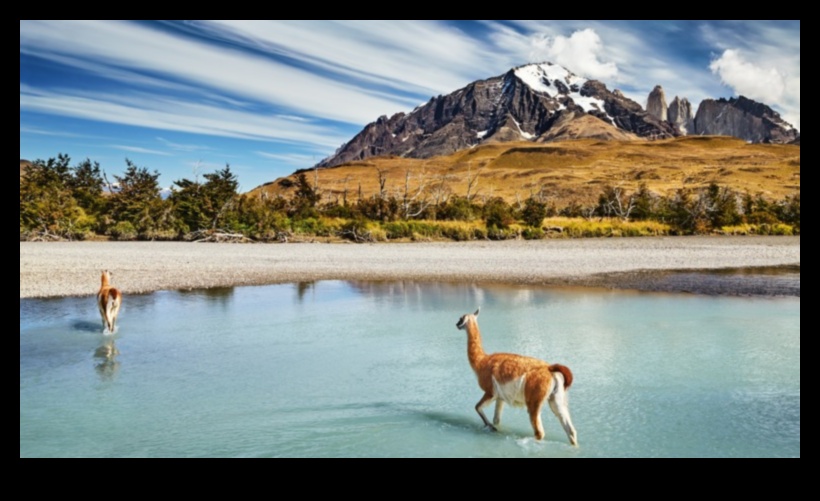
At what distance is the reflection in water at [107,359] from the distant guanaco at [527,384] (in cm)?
514

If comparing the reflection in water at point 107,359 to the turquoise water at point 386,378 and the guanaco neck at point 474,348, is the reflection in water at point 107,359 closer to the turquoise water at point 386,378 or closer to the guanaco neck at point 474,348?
the turquoise water at point 386,378

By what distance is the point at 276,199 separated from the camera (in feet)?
135

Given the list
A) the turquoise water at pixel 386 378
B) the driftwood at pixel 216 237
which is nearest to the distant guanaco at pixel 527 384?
the turquoise water at pixel 386 378

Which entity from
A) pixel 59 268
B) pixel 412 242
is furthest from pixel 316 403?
pixel 412 242

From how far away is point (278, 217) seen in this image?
35156 millimetres

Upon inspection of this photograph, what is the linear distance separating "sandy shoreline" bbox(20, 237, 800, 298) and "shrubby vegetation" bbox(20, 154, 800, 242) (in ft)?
A: 10.3

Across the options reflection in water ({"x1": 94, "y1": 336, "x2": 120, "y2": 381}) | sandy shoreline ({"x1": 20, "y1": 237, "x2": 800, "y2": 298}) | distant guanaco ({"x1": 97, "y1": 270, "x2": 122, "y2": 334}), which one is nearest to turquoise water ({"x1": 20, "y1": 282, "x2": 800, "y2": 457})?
reflection in water ({"x1": 94, "y1": 336, "x2": 120, "y2": 381})

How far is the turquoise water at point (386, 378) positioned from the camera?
6.05m

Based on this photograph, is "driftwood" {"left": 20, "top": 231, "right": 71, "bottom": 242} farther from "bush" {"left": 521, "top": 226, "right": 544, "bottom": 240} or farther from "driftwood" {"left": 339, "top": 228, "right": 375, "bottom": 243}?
"bush" {"left": 521, "top": 226, "right": 544, "bottom": 240}

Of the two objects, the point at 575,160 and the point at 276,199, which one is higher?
the point at 575,160

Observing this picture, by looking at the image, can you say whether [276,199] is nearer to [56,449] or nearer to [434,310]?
[434,310]
